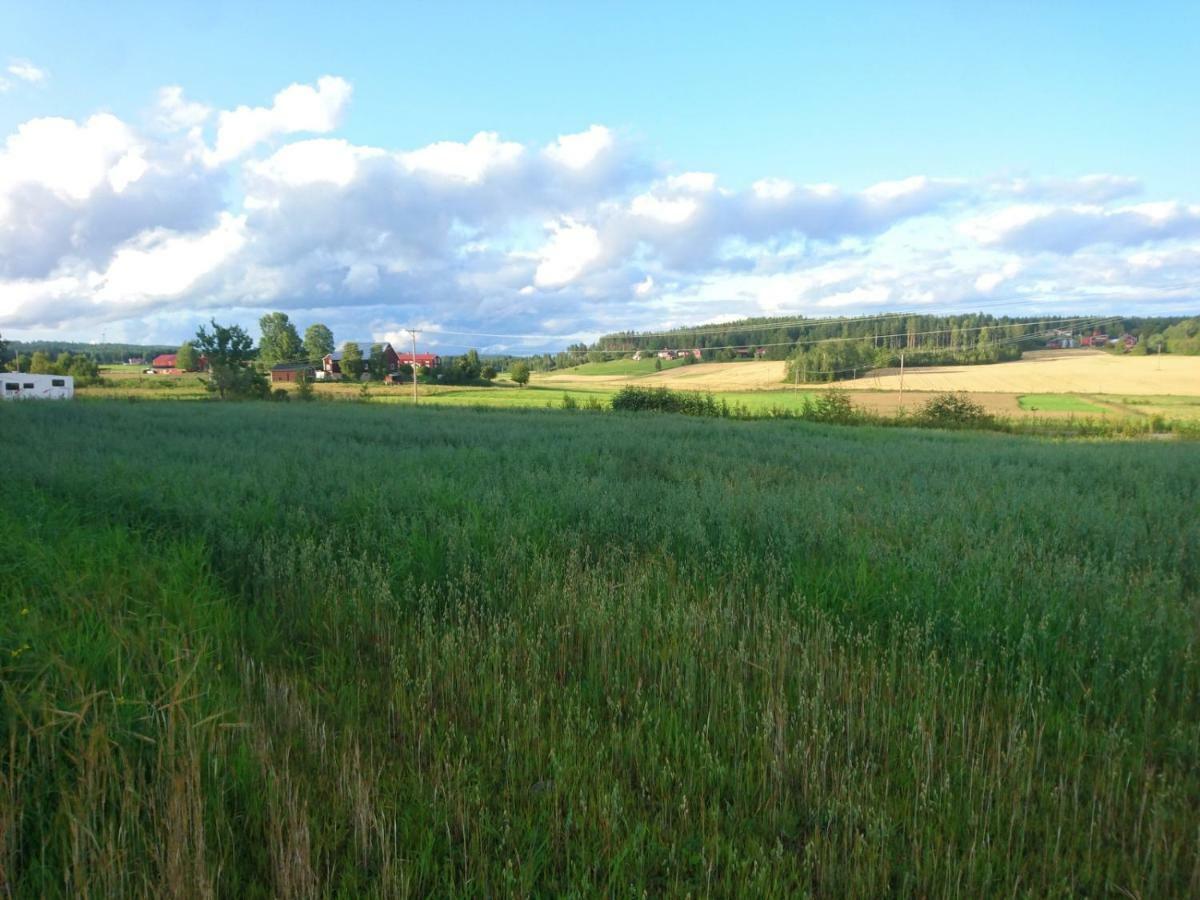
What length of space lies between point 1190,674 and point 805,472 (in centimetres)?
915

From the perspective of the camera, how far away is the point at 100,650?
13.3ft

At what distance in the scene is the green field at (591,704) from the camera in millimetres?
2764

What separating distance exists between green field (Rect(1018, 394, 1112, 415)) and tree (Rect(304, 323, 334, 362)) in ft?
323

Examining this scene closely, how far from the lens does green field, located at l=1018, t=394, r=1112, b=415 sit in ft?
176

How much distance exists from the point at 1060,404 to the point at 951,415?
21.2 metres

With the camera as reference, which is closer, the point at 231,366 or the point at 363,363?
the point at 231,366

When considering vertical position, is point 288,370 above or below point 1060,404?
above

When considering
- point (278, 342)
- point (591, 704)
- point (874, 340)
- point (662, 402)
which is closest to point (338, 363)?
point (278, 342)

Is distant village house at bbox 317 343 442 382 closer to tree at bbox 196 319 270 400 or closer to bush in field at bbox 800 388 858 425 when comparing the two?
tree at bbox 196 319 270 400

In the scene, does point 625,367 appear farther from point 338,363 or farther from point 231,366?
point 231,366

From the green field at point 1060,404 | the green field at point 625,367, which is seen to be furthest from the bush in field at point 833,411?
the green field at point 625,367

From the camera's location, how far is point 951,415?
4509 cm

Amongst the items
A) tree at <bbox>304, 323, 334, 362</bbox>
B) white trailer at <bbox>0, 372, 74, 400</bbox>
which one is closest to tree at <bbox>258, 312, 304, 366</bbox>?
tree at <bbox>304, 323, 334, 362</bbox>

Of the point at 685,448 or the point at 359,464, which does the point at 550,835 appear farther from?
the point at 685,448
